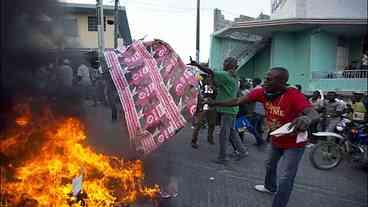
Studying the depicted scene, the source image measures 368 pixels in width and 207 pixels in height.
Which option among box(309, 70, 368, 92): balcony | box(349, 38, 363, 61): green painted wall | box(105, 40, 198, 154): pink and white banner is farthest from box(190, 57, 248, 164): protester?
box(349, 38, 363, 61): green painted wall

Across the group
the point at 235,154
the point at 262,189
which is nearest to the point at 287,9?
the point at 235,154

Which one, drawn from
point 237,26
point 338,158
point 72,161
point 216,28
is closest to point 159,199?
point 72,161

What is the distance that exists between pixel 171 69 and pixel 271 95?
1.17 metres

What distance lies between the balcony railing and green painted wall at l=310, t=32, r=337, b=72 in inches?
14.7

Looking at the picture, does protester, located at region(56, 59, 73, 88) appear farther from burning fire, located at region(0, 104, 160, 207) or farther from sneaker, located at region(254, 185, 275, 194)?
sneaker, located at region(254, 185, 275, 194)

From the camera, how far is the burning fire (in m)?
3.36

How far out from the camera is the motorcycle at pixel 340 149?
6.59 meters

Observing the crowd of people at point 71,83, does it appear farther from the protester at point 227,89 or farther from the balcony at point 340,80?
the balcony at point 340,80

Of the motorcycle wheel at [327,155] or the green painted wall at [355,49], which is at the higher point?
the green painted wall at [355,49]

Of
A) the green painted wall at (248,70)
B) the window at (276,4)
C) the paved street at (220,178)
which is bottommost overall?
the paved street at (220,178)

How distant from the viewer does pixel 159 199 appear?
13.5 feet

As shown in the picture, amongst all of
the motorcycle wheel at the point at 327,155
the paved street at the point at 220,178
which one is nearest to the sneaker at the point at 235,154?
the paved street at the point at 220,178

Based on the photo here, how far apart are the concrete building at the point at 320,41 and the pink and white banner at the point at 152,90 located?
13.7m

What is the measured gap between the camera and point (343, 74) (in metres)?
16.6
